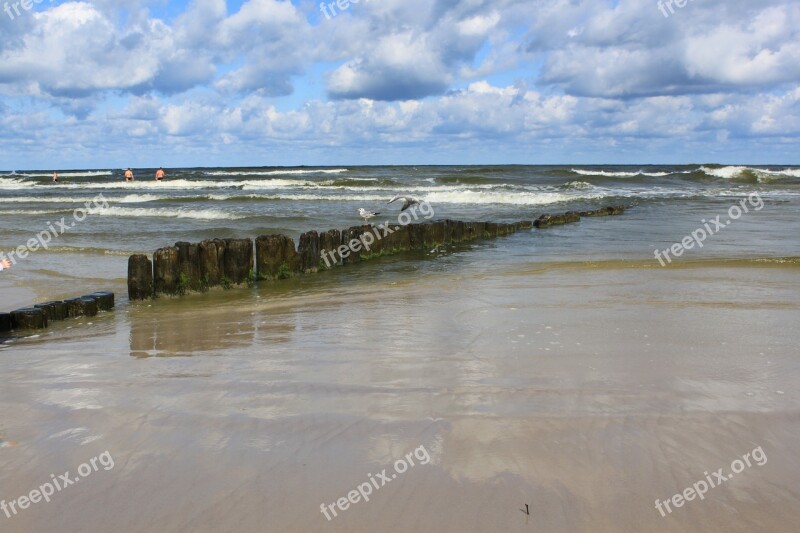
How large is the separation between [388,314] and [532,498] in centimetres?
451

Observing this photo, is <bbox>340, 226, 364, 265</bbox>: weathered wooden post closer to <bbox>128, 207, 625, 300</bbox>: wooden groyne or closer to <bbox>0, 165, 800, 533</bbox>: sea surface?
<bbox>128, 207, 625, 300</bbox>: wooden groyne

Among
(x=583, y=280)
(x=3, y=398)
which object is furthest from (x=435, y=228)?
(x=3, y=398)

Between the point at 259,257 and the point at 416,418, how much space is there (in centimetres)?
710

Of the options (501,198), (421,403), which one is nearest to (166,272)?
→ (421,403)

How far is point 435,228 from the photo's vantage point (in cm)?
1552

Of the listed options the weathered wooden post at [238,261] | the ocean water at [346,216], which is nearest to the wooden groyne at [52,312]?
the weathered wooden post at [238,261]

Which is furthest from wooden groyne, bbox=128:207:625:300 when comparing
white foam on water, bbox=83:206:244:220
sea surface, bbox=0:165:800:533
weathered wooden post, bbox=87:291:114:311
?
white foam on water, bbox=83:206:244:220

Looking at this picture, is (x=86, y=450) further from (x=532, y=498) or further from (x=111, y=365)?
(x=532, y=498)

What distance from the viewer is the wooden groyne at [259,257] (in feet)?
31.0

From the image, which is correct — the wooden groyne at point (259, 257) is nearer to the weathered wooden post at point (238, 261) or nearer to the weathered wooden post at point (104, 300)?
the weathered wooden post at point (238, 261)

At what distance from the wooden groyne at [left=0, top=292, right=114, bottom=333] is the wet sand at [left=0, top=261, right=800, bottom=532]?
294 millimetres

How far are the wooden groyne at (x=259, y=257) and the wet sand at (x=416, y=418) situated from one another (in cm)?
168

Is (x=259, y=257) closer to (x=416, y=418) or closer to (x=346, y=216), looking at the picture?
(x=416, y=418)

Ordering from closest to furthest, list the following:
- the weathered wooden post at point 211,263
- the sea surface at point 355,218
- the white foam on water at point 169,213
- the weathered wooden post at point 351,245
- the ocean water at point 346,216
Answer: the weathered wooden post at point 211,263 → the weathered wooden post at point 351,245 → the sea surface at point 355,218 → the ocean water at point 346,216 → the white foam on water at point 169,213
